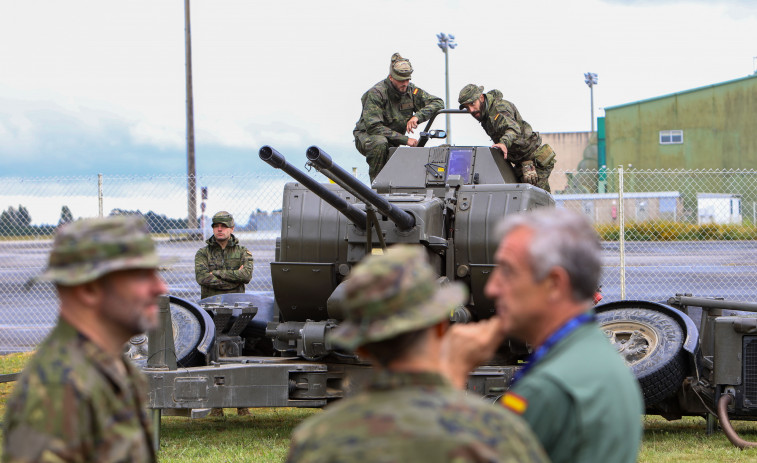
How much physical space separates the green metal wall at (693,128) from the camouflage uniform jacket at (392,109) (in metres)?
36.8

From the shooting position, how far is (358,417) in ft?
7.11

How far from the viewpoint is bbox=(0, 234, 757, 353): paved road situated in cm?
1622

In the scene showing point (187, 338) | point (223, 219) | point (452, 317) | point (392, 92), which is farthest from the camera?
point (223, 219)

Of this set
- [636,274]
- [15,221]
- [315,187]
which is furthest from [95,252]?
[636,274]

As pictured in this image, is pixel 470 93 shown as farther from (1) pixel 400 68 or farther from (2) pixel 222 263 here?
(2) pixel 222 263

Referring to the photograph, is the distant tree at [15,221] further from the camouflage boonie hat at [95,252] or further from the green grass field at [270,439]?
the camouflage boonie hat at [95,252]

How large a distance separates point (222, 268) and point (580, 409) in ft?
28.6

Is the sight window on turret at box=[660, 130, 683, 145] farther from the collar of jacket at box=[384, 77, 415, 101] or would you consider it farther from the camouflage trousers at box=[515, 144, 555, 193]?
the collar of jacket at box=[384, 77, 415, 101]

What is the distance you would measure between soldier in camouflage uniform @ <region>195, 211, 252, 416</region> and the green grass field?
1259 mm

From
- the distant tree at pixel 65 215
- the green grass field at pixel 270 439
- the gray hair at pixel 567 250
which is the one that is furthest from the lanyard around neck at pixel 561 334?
the distant tree at pixel 65 215

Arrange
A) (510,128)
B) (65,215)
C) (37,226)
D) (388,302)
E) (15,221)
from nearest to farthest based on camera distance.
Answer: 1. (388,302)
2. (510,128)
3. (65,215)
4. (15,221)
5. (37,226)

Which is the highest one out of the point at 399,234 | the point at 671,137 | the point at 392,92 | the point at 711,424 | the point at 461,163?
the point at 671,137

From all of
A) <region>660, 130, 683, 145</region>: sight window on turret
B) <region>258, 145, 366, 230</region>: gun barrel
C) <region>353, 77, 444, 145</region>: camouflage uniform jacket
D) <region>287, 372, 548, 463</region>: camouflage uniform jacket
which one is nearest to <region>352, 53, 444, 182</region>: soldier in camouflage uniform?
<region>353, 77, 444, 145</region>: camouflage uniform jacket

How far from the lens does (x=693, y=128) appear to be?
45625 mm
